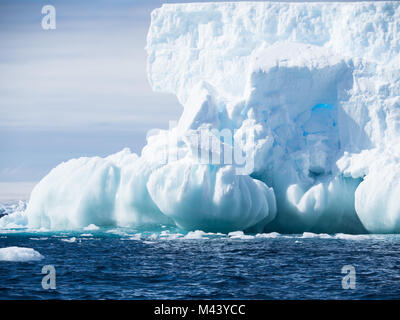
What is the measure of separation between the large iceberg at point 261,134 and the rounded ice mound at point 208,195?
0.12ft

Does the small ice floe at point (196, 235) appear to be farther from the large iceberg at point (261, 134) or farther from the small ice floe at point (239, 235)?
the small ice floe at point (239, 235)

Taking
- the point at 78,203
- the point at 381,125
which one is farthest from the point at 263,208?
the point at 78,203

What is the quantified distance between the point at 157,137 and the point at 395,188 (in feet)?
29.5

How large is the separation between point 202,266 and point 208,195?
20.3 feet

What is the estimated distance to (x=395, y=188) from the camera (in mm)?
22984

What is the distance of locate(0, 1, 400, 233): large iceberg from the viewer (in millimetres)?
23562

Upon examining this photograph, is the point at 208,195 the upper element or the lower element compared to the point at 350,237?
upper

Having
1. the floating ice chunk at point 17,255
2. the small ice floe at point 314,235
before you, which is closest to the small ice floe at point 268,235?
the small ice floe at point 314,235

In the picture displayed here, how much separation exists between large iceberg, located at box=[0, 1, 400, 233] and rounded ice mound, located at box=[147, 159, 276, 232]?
0.04 m

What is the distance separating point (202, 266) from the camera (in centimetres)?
1748

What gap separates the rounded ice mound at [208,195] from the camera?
23.3 meters

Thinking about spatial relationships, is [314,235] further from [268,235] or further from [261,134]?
[261,134]

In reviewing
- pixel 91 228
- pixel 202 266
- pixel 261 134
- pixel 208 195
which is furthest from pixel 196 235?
pixel 202 266
